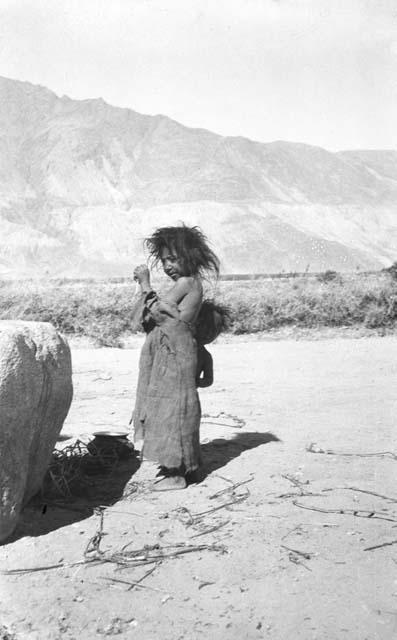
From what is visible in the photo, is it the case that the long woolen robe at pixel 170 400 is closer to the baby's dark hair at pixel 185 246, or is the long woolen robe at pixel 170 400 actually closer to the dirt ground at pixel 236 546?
the dirt ground at pixel 236 546

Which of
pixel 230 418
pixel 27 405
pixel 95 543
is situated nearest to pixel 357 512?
pixel 95 543

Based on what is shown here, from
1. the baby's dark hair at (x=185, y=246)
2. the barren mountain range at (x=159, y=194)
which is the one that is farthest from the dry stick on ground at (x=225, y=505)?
the barren mountain range at (x=159, y=194)

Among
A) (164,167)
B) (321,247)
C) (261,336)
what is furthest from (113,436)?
(164,167)

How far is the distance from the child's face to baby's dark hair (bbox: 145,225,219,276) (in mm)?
20

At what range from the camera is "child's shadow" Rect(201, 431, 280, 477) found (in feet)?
18.5

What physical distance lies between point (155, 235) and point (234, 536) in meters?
2.13

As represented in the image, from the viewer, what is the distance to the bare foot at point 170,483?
497 cm

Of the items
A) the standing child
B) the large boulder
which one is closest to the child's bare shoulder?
the standing child

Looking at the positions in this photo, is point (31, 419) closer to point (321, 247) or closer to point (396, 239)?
point (321, 247)

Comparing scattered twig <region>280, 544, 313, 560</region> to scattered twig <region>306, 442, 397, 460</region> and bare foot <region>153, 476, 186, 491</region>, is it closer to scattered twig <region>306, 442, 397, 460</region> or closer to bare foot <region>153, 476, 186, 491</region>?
bare foot <region>153, 476, 186, 491</region>

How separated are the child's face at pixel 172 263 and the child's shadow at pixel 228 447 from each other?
1.43 metres

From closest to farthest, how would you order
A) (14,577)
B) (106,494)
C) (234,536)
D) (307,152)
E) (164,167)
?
(14,577) → (234,536) → (106,494) → (164,167) → (307,152)

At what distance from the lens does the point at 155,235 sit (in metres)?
5.21

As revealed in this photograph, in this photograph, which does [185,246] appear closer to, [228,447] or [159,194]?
[228,447]
